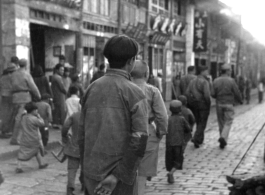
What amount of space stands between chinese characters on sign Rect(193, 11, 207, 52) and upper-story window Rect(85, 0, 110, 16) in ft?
32.8

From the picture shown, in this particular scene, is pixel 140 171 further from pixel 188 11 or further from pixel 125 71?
pixel 188 11

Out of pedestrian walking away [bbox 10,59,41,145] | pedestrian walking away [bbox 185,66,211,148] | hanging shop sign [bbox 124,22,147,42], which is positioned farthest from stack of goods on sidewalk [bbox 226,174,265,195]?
hanging shop sign [bbox 124,22,147,42]

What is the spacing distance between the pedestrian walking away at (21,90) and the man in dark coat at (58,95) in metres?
1.83

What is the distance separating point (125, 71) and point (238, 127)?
10890 mm

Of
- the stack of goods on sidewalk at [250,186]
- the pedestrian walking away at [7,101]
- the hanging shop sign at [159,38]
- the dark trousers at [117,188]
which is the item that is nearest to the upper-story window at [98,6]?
the hanging shop sign at [159,38]

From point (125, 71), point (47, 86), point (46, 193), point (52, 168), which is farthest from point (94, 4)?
point (125, 71)

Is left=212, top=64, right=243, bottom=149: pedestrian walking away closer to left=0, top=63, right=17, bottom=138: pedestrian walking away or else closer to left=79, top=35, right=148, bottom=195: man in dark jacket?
left=0, top=63, right=17, bottom=138: pedestrian walking away

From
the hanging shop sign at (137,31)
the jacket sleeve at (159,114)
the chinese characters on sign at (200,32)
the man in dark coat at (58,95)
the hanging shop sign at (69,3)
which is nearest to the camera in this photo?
the jacket sleeve at (159,114)

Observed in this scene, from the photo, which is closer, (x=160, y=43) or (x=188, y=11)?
(x=160, y=43)

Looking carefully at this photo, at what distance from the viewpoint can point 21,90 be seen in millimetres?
9328

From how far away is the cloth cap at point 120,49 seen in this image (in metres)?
2.91

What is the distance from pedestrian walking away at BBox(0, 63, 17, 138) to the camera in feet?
31.3

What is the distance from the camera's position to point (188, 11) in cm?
2689

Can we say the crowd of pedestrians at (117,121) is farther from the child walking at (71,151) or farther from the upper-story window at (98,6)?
the upper-story window at (98,6)
